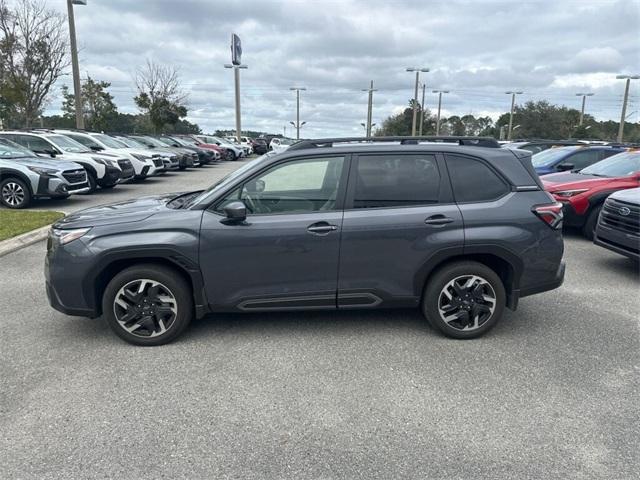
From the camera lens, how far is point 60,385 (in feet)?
10.7

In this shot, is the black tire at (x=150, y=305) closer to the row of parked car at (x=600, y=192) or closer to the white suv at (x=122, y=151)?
the row of parked car at (x=600, y=192)

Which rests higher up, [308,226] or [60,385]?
[308,226]

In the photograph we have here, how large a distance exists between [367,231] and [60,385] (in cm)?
256

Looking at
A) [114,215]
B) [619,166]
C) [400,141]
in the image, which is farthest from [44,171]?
[619,166]

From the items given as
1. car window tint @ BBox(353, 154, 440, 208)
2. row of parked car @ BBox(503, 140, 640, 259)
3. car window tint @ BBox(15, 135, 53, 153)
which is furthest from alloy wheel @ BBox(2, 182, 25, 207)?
row of parked car @ BBox(503, 140, 640, 259)

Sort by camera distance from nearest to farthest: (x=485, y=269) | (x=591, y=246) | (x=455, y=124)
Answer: (x=485, y=269)
(x=591, y=246)
(x=455, y=124)

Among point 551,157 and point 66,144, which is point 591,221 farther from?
point 66,144

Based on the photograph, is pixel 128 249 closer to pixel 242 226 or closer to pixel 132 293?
pixel 132 293

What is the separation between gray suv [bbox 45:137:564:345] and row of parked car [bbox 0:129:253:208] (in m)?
7.41

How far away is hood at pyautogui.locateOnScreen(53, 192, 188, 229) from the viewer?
380cm

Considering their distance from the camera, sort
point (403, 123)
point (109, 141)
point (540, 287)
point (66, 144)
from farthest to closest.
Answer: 1. point (403, 123)
2. point (109, 141)
3. point (66, 144)
4. point (540, 287)

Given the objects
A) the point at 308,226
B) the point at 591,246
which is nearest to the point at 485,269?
the point at 308,226

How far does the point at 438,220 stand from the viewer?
3.84m

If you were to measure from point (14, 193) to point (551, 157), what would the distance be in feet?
40.4
